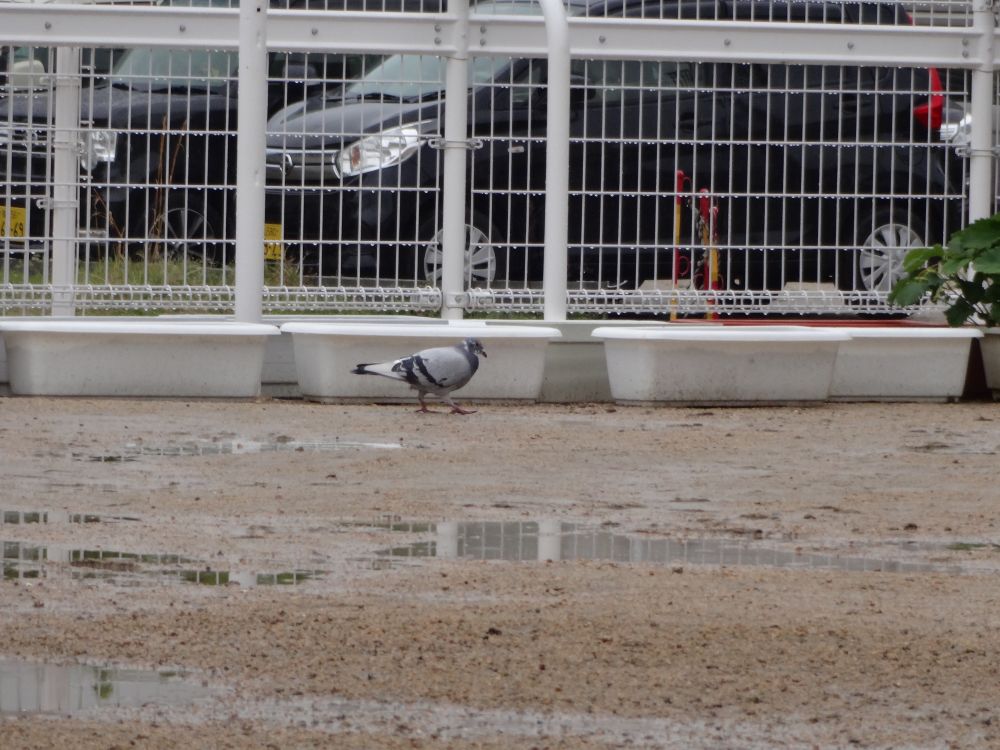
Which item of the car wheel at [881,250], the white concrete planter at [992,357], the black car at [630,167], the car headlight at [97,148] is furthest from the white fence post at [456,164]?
the white concrete planter at [992,357]

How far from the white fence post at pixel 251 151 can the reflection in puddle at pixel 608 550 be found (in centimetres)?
480

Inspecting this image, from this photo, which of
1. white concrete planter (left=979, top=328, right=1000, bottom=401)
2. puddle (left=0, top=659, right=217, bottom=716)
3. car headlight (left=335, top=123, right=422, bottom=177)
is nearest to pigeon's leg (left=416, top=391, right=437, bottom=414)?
car headlight (left=335, top=123, right=422, bottom=177)

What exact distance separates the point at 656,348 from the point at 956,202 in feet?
8.88

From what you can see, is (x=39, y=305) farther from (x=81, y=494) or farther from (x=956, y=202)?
(x=956, y=202)

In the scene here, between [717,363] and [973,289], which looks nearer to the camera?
[717,363]

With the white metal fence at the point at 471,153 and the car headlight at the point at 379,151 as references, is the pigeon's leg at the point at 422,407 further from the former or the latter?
the car headlight at the point at 379,151

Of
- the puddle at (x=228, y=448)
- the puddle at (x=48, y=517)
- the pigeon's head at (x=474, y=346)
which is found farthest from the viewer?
the pigeon's head at (x=474, y=346)

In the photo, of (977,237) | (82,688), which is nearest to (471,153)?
(977,237)

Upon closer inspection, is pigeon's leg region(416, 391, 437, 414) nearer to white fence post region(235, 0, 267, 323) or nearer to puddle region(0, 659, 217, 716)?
white fence post region(235, 0, 267, 323)

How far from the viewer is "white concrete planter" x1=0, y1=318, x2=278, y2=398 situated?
10.9 meters

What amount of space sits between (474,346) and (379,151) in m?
1.75

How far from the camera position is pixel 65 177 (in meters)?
11.9

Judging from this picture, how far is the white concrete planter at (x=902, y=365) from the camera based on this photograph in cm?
1191

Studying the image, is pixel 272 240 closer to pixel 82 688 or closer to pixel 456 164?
pixel 456 164
